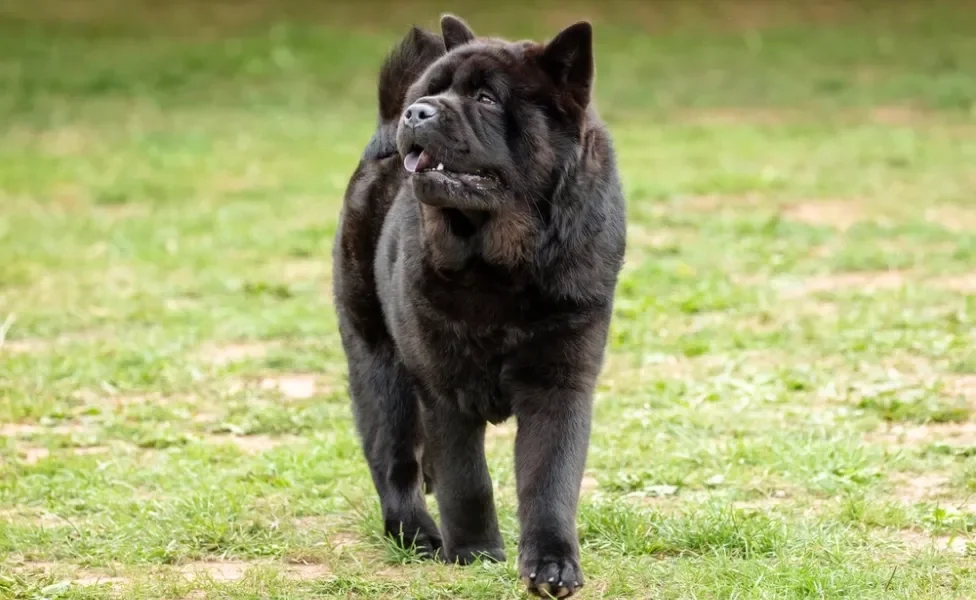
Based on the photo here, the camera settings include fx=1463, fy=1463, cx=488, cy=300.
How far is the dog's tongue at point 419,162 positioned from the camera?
4188 mm

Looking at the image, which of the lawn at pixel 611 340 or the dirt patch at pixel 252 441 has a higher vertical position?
the lawn at pixel 611 340

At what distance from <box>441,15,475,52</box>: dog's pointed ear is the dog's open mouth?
52 cm

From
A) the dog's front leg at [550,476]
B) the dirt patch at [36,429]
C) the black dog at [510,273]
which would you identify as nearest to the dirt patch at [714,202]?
the dirt patch at [36,429]

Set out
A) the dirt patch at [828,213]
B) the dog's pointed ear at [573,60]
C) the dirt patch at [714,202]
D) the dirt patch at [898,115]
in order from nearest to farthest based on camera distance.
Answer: the dog's pointed ear at [573,60] < the dirt patch at [828,213] < the dirt patch at [714,202] < the dirt patch at [898,115]

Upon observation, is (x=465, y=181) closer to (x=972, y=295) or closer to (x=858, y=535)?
(x=858, y=535)

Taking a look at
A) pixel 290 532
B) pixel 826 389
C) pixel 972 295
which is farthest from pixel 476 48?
pixel 972 295

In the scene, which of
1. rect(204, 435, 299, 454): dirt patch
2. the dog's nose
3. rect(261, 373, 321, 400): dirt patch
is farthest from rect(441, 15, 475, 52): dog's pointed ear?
rect(261, 373, 321, 400): dirt patch

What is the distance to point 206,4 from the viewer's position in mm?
20875

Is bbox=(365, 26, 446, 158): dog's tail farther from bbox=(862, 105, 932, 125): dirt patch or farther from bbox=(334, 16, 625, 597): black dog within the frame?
bbox=(862, 105, 932, 125): dirt patch

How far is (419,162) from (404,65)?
110 cm

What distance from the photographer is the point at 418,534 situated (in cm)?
483

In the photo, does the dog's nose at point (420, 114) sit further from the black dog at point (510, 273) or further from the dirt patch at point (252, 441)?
the dirt patch at point (252, 441)

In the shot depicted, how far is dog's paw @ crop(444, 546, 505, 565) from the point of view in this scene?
4590 millimetres

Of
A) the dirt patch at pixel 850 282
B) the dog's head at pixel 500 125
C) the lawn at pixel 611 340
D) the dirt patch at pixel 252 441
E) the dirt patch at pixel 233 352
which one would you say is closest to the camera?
the dog's head at pixel 500 125
